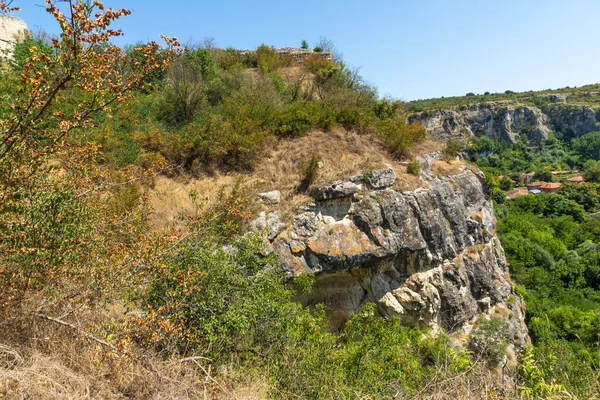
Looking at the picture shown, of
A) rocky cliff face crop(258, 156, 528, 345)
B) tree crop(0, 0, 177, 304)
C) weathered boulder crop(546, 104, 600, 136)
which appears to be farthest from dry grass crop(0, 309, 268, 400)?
weathered boulder crop(546, 104, 600, 136)

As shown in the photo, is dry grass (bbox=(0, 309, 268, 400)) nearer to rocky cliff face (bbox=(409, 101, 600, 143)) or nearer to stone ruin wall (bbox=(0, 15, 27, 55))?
stone ruin wall (bbox=(0, 15, 27, 55))

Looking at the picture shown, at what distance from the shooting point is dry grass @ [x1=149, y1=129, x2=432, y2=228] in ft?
34.1

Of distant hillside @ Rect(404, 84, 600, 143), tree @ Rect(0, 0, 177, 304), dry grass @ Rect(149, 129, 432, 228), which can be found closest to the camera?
tree @ Rect(0, 0, 177, 304)

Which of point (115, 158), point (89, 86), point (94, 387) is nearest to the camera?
point (89, 86)

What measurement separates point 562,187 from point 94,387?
7324 cm

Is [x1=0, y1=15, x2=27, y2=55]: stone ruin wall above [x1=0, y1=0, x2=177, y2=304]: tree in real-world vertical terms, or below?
above

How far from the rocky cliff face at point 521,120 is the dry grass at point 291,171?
278ft

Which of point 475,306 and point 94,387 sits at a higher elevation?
point 94,387

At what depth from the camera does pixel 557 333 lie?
21766mm

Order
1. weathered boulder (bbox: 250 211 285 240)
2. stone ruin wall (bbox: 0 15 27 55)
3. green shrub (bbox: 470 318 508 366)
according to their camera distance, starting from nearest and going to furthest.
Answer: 1. weathered boulder (bbox: 250 211 285 240)
2. green shrub (bbox: 470 318 508 366)
3. stone ruin wall (bbox: 0 15 27 55)

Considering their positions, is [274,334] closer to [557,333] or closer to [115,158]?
[115,158]

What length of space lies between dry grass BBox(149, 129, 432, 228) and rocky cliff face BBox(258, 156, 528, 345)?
554 mm

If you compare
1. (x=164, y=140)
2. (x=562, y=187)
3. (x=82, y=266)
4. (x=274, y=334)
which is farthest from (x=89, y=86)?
(x=562, y=187)

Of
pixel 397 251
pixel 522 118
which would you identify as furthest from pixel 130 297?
pixel 522 118
